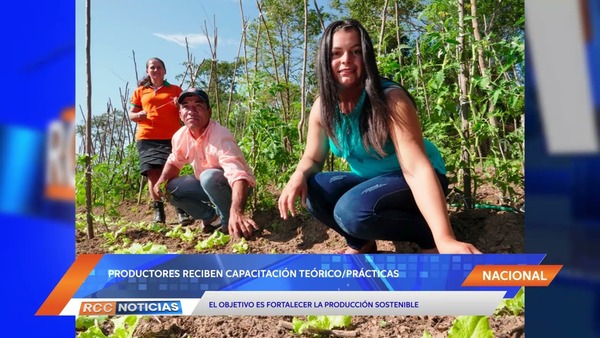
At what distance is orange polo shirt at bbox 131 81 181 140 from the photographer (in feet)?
6.61

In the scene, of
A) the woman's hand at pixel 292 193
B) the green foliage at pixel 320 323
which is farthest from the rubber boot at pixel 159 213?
the green foliage at pixel 320 323

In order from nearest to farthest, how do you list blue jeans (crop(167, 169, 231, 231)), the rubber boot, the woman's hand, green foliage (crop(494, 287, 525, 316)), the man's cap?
green foliage (crop(494, 287, 525, 316)) → the woman's hand → the man's cap → blue jeans (crop(167, 169, 231, 231)) → the rubber boot

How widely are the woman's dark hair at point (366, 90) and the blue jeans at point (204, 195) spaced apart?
67cm

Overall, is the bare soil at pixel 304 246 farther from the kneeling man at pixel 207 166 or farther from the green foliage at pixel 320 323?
the kneeling man at pixel 207 166

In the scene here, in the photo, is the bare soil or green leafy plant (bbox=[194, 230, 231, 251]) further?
green leafy plant (bbox=[194, 230, 231, 251])

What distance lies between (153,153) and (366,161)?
104cm

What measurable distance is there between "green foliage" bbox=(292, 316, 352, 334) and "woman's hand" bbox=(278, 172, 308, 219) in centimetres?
31

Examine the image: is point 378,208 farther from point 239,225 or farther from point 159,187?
point 159,187

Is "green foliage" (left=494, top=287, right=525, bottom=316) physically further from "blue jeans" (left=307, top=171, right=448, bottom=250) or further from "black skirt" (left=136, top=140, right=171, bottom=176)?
"black skirt" (left=136, top=140, right=171, bottom=176)

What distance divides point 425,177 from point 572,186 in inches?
14.5

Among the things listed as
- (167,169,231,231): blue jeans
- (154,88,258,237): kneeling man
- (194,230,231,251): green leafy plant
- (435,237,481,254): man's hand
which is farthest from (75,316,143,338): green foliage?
(435,237,481,254): man's hand

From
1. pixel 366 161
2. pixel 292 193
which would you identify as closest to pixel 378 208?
pixel 366 161

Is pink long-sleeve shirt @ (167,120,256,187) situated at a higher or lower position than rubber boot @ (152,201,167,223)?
higher

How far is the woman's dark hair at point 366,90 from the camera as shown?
54.8 inches
